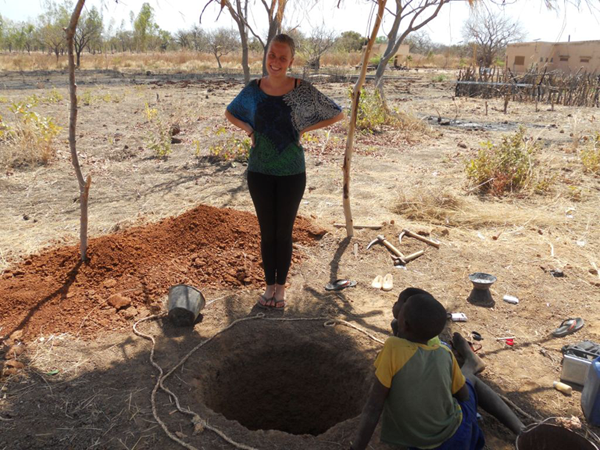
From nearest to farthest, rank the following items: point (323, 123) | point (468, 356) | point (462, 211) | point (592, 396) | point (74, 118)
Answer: point (592, 396)
point (468, 356)
point (323, 123)
point (74, 118)
point (462, 211)

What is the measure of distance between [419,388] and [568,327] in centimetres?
187

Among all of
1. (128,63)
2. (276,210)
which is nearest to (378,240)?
→ (276,210)

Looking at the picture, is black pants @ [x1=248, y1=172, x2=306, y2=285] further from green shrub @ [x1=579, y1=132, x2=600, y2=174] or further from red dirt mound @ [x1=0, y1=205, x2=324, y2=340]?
green shrub @ [x1=579, y1=132, x2=600, y2=174]

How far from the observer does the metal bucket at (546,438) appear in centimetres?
185

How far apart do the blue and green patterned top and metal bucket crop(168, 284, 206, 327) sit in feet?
3.01

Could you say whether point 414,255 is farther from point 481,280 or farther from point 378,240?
point 481,280

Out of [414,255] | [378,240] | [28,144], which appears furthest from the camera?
[28,144]

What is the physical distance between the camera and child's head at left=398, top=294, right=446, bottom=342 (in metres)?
1.73

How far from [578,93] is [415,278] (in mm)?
14740

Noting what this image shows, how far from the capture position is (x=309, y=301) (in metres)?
3.40

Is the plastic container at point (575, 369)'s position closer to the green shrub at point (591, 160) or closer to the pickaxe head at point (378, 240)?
the pickaxe head at point (378, 240)

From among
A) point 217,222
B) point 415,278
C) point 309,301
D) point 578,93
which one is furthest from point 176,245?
point 578,93

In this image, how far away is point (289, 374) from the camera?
3.08 meters

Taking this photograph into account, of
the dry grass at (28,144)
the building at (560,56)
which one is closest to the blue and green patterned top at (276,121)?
the dry grass at (28,144)
